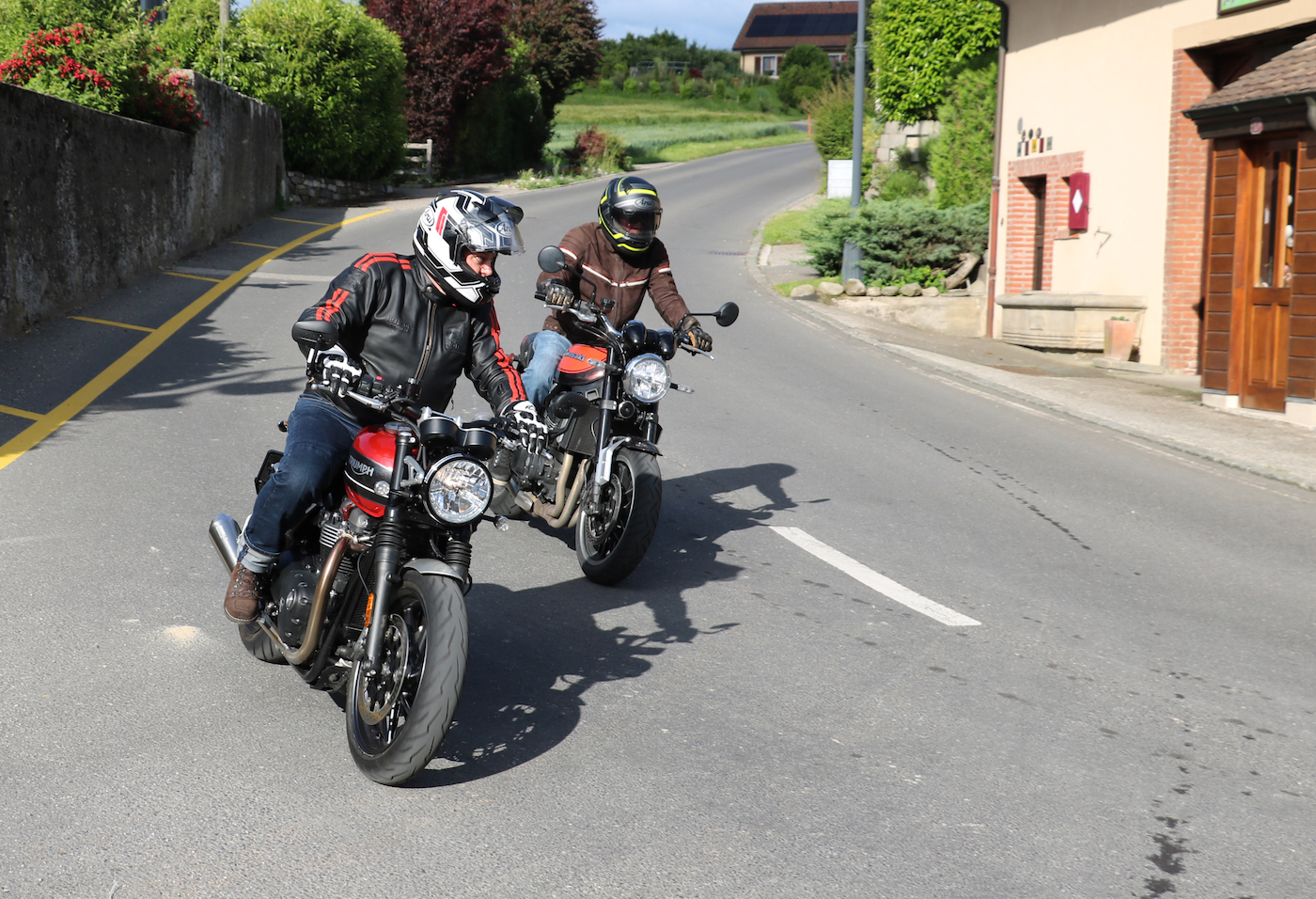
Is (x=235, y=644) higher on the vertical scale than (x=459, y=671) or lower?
lower

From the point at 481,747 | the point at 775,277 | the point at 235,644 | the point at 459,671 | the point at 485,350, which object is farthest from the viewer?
the point at 775,277

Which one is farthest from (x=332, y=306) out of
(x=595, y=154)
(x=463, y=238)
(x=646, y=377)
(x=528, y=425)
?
(x=595, y=154)

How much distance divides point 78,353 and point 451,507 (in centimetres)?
928

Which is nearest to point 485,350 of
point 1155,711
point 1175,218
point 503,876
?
point 503,876

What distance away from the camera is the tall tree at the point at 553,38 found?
50750 millimetres

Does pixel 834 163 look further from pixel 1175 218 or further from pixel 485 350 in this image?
pixel 485 350

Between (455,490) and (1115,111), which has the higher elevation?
(1115,111)

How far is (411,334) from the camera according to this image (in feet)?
15.1

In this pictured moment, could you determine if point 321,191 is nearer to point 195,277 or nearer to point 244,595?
point 195,277

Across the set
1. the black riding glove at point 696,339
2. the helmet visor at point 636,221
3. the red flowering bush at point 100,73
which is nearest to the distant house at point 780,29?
the red flowering bush at point 100,73

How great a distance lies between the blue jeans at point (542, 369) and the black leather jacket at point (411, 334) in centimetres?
215

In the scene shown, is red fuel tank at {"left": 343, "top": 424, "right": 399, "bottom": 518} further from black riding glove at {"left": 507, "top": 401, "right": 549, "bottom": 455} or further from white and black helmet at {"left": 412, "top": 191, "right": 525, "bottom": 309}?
white and black helmet at {"left": 412, "top": 191, "right": 525, "bottom": 309}

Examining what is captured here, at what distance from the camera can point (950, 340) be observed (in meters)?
18.0

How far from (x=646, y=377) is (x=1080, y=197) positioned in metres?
13.0
